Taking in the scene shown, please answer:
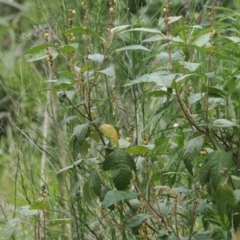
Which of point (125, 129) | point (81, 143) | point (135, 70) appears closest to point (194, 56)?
point (135, 70)

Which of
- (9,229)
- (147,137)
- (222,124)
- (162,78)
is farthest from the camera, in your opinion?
(147,137)

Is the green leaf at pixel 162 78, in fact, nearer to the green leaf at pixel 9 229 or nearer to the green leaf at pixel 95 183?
the green leaf at pixel 95 183

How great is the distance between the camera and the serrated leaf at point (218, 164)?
1.95m

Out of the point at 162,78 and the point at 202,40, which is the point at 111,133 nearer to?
the point at 162,78

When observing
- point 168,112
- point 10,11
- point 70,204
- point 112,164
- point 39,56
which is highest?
point 39,56

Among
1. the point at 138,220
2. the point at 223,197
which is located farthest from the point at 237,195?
the point at 138,220

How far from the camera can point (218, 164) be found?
195 cm

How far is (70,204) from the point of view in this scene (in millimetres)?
2461

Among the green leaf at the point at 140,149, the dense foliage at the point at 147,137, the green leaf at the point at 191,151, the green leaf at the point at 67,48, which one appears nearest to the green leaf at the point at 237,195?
the dense foliage at the point at 147,137

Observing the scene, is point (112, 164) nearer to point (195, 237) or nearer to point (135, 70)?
point (195, 237)

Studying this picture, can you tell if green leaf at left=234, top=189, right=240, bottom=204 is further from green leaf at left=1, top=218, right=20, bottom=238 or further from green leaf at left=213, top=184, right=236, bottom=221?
green leaf at left=1, top=218, right=20, bottom=238

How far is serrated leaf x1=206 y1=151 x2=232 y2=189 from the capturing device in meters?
1.95

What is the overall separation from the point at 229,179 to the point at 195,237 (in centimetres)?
21

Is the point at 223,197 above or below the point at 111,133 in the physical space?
below
